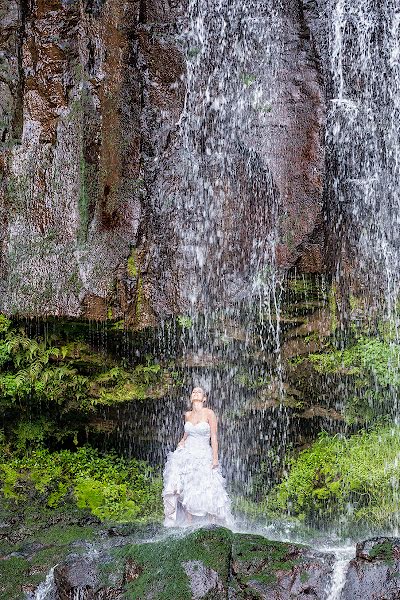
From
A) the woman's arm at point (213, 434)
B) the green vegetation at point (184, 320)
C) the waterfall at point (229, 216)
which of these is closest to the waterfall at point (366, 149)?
the waterfall at point (229, 216)

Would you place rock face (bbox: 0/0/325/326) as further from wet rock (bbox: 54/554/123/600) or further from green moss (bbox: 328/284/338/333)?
wet rock (bbox: 54/554/123/600)

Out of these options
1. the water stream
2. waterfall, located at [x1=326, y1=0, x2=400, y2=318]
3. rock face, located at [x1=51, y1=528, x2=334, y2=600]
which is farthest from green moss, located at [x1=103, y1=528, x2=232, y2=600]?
waterfall, located at [x1=326, y1=0, x2=400, y2=318]

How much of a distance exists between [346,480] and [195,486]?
2545 mm

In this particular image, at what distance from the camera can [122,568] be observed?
675 centimetres

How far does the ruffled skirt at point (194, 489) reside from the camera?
802cm

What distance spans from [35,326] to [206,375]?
2.57 metres

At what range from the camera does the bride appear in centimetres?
802

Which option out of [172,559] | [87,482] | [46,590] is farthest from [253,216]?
[46,590]

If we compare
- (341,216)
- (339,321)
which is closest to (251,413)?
(339,321)

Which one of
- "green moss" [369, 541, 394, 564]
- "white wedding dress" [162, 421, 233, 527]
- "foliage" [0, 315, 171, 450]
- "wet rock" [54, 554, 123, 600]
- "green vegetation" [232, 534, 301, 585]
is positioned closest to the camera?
"green moss" [369, 541, 394, 564]

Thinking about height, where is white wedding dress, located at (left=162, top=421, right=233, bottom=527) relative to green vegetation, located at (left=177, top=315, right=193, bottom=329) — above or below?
below

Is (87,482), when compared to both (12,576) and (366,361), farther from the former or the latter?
(366,361)

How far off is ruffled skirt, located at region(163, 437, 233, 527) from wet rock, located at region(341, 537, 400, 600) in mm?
2101

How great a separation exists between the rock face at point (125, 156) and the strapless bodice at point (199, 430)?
5.41 ft
